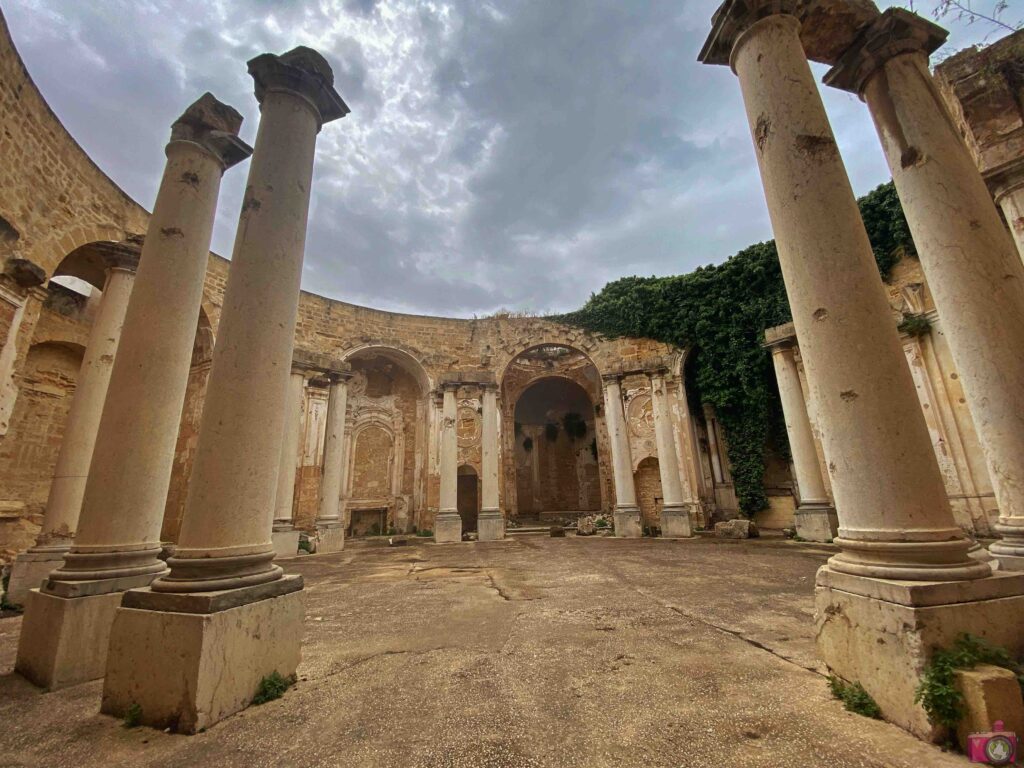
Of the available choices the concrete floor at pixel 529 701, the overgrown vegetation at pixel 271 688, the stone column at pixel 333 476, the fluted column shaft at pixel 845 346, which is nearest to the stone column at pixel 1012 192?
the fluted column shaft at pixel 845 346

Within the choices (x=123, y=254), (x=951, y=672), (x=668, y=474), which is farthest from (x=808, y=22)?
(x=668, y=474)

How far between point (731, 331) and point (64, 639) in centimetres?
1683

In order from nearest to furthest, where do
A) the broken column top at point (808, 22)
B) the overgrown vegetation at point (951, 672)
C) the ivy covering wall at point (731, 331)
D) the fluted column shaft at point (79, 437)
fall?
the overgrown vegetation at point (951, 672) → the broken column top at point (808, 22) → the fluted column shaft at point (79, 437) → the ivy covering wall at point (731, 331)

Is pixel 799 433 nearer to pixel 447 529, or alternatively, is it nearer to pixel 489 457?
pixel 489 457

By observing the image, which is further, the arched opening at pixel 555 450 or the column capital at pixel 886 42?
the arched opening at pixel 555 450

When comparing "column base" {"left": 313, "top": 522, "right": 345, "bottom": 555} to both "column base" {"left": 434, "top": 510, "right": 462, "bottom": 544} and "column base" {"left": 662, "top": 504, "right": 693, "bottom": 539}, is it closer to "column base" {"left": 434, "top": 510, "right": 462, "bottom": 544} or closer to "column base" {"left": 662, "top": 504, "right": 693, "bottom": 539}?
"column base" {"left": 434, "top": 510, "right": 462, "bottom": 544}

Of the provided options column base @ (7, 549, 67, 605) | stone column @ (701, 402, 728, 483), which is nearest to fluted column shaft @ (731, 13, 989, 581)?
column base @ (7, 549, 67, 605)

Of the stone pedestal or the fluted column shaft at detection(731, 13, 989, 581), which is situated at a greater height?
the fluted column shaft at detection(731, 13, 989, 581)

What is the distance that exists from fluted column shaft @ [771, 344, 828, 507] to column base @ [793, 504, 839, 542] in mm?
150

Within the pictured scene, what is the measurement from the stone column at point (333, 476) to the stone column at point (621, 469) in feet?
26.5

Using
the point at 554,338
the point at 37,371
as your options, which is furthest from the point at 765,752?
the point at 554,338

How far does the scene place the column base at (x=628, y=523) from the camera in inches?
516

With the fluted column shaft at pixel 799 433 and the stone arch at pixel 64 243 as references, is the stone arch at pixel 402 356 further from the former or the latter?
the fluted column shaft at pixel 799 433

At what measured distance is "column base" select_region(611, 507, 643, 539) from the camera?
13.1m
